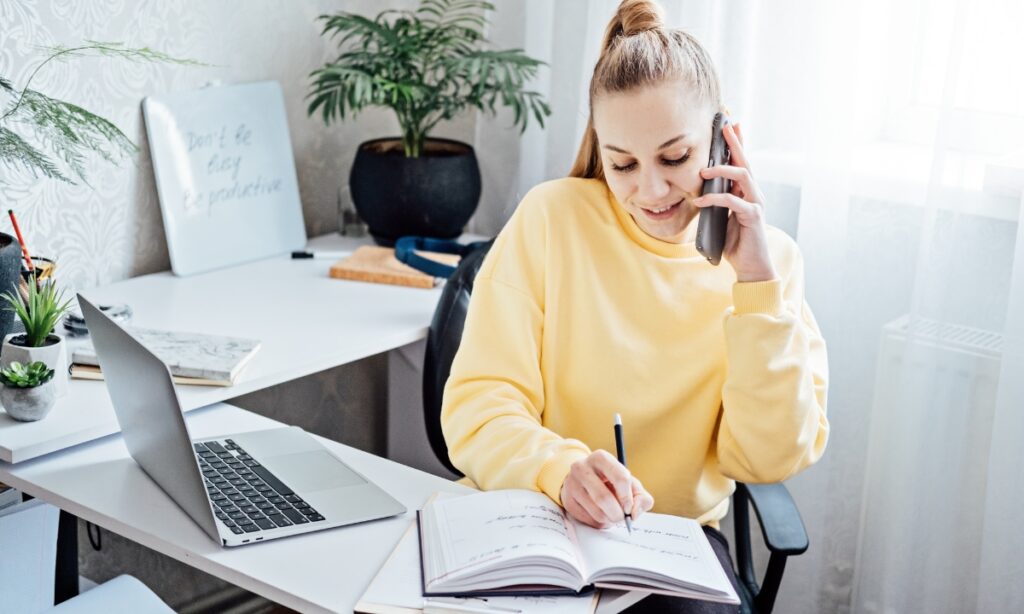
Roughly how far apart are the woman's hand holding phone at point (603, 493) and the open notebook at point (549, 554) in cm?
1

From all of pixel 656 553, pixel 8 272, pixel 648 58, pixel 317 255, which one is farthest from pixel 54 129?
pixel 656 553

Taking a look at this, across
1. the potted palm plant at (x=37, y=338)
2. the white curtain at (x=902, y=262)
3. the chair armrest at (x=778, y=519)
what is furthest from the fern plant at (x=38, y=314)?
the white curtain at (x=902, y=262)

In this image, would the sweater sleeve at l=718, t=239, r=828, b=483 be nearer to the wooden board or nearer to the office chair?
the office chair

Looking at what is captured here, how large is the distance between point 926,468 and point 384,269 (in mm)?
957

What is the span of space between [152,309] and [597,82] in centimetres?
82

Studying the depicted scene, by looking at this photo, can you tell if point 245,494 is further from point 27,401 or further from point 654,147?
point 654,147

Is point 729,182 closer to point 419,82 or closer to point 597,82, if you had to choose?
point 597,82

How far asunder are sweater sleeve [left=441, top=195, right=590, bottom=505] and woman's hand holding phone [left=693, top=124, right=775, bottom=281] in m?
0.24

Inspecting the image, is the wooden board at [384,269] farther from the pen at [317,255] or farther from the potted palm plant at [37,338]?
the potted palm plant at [37,338]

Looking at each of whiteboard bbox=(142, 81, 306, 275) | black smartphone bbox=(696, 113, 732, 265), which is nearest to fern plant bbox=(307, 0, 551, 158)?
whiteboard bbox=(142, 81, 306, 275)

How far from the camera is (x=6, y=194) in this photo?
168cm

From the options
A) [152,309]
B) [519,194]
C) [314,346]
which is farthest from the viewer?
[519,194]

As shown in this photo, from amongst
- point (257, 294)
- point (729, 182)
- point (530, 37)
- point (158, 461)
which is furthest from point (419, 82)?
point (158, 461)

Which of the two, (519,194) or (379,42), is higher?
(379,42)
